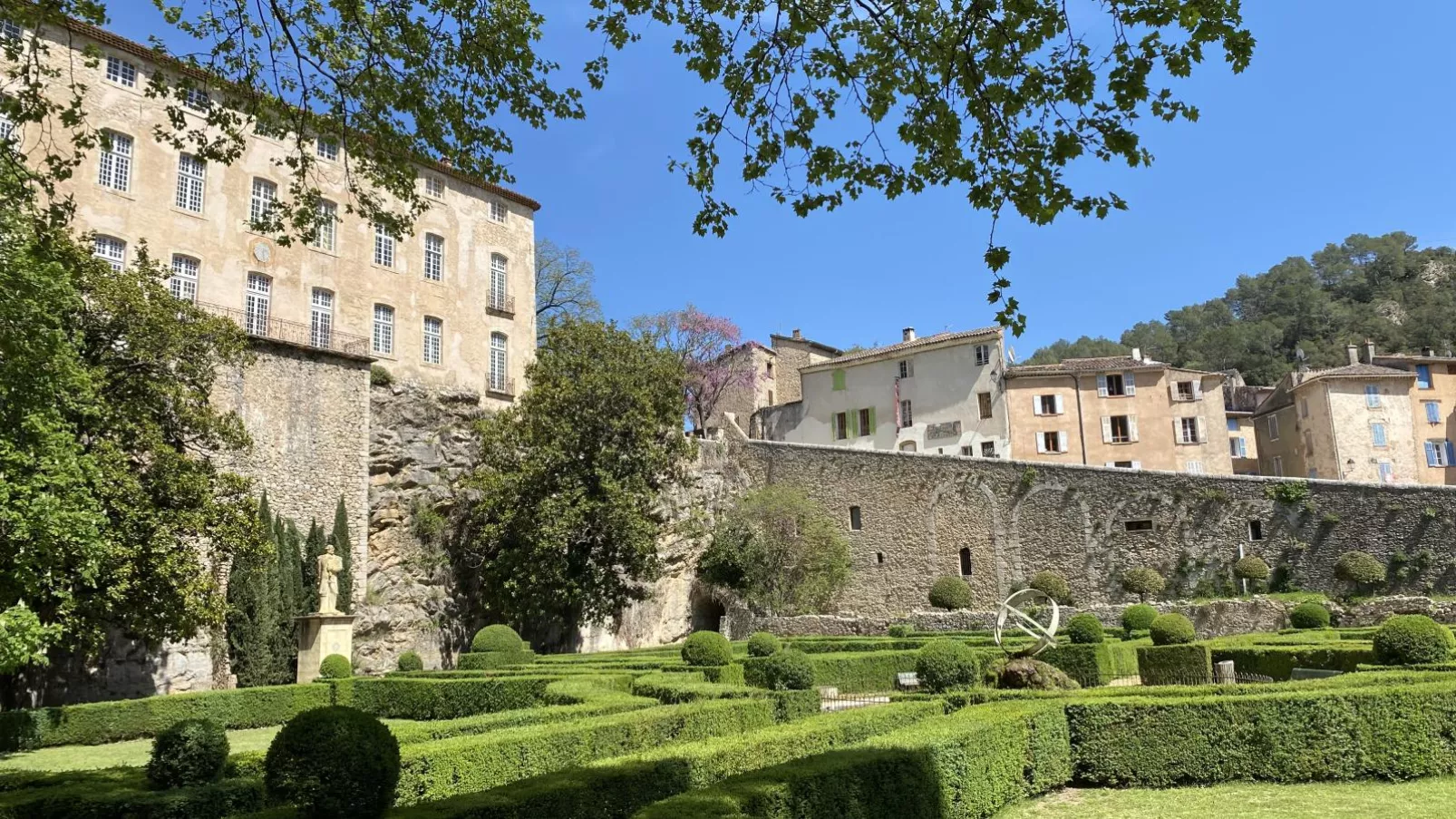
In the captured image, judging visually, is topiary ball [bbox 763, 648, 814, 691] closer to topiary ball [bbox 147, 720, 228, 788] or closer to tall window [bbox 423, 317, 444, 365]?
topiary ball [bbox 147, 720, 228, 788]

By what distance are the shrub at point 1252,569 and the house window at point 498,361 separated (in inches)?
1047

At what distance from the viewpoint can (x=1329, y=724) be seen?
9398 mm

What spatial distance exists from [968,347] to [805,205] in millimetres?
37361

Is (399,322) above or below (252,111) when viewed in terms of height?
above

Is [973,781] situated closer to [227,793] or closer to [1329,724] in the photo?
[1329,724]

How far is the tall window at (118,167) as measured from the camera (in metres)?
28.0

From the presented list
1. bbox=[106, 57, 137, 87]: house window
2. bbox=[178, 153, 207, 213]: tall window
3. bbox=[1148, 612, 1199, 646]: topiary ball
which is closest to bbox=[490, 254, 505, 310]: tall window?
bbox=[178, 153, 207, 213]: tall window

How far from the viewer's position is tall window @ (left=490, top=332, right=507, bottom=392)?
37.7 metres

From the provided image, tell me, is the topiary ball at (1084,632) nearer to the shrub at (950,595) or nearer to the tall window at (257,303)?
the shrub at (950,595)

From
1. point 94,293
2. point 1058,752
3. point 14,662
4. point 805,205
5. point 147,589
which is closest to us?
point 805,205

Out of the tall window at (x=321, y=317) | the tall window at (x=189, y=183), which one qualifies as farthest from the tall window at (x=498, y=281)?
the tall window at (x=189, y=183)

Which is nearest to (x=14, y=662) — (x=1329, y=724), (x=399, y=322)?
(x=1329, y=724)

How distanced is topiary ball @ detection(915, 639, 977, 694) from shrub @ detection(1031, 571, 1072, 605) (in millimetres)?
18385

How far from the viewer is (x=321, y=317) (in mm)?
32719
